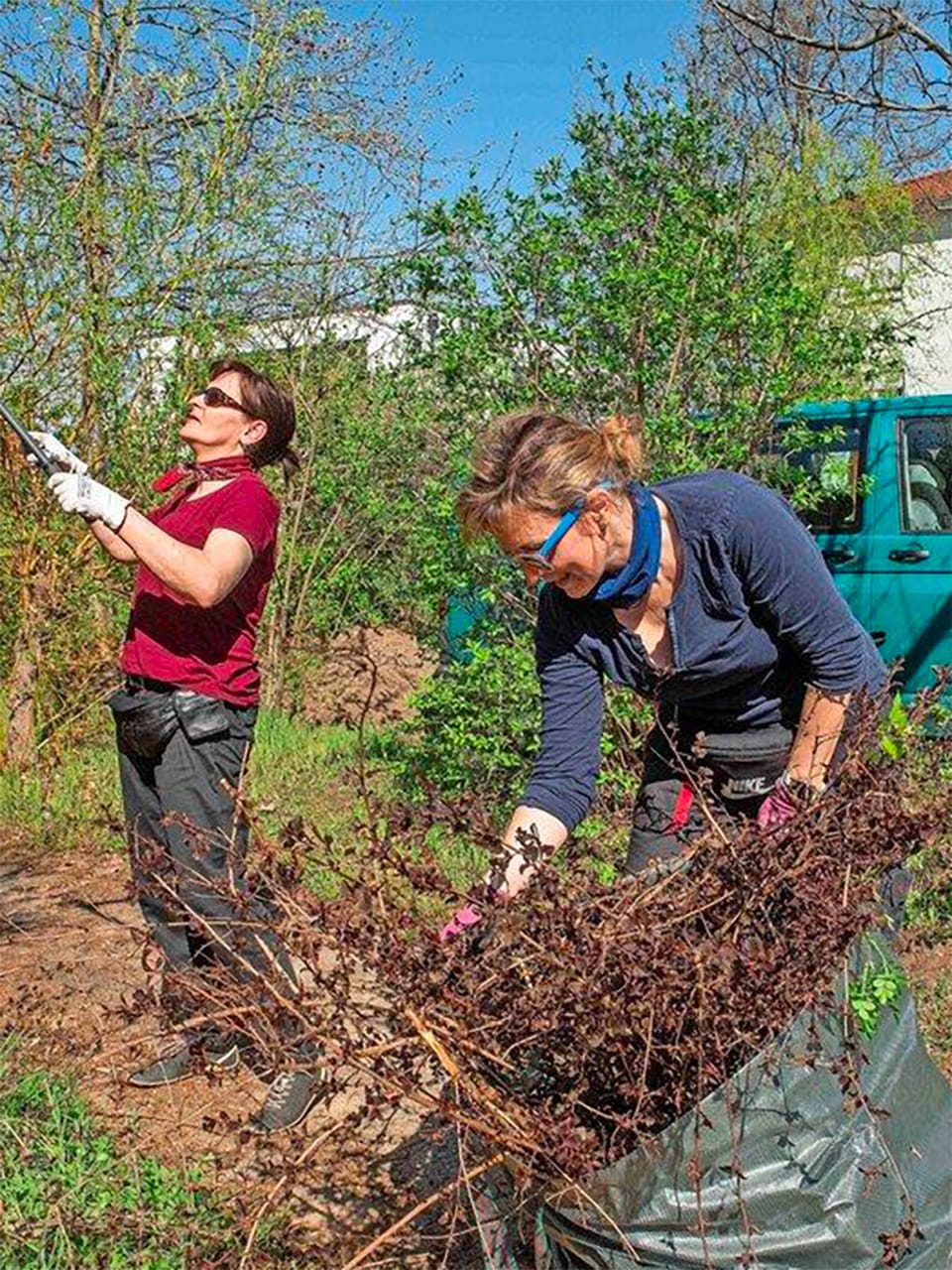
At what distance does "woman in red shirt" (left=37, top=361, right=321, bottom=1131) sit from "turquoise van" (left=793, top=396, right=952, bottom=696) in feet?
11.2

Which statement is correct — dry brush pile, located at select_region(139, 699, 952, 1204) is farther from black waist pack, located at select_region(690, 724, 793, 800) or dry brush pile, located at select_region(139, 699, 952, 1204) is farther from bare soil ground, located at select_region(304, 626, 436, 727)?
bare soil ground, located at select_region(304, 626, 436, 727)

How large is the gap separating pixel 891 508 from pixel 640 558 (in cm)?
419

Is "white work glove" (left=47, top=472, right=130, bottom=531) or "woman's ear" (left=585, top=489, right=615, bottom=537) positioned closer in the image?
"woman's ear" (left=585, top=489, right=615, bottom=537)

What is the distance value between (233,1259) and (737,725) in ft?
4.05

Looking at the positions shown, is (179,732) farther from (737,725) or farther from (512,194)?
(512,194)

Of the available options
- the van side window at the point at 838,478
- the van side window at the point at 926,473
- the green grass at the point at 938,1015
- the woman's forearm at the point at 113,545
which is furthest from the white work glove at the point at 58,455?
the van side window at the point at 926,473

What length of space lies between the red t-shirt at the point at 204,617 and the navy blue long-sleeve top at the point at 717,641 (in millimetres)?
920

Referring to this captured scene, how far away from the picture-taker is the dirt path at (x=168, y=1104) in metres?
2.30

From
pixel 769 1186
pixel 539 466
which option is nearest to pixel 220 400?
pixel 539 466

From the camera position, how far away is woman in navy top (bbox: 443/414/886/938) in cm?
242

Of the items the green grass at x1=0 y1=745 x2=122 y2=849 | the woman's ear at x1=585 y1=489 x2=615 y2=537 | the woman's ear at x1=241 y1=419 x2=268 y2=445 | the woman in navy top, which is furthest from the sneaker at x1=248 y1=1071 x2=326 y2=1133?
the green grass at x1=0 y1=745 x2=122 y2=849

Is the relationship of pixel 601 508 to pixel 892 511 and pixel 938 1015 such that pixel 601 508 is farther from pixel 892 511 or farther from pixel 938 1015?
pixel 892 511

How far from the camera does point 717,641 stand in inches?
98.7

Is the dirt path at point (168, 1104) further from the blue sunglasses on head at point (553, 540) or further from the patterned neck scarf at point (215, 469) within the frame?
the patterned neck scarf at point (215, 469)
